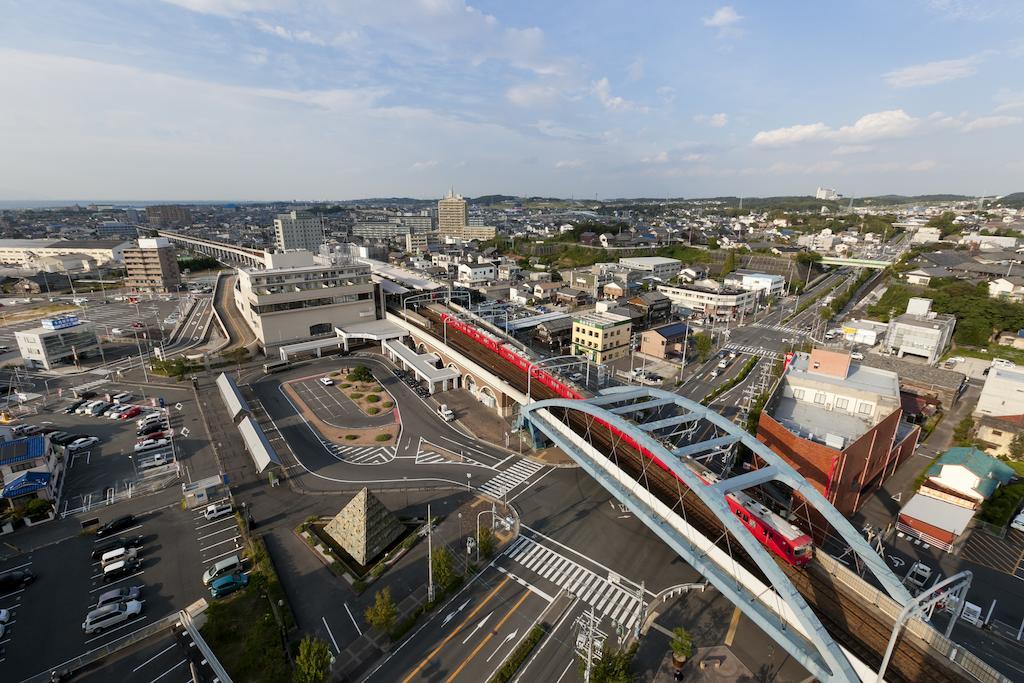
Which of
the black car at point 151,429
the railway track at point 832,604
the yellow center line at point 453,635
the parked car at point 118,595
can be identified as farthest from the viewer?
the black car at point 151,429

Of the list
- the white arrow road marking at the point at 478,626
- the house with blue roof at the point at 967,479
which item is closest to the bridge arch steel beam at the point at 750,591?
the white arrow road marking at the point at 478,626

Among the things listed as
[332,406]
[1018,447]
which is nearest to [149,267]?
[332,406]

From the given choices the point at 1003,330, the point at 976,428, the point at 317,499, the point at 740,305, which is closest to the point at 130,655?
the point at 317,499

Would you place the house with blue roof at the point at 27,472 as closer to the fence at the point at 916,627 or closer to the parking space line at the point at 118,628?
the parking space line at the point at 118,628

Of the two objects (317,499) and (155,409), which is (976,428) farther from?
(155,409)

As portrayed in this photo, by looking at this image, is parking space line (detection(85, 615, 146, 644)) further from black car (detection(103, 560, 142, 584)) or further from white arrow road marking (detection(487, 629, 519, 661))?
white arrow road marking (detection(487, 629, 519, 661))

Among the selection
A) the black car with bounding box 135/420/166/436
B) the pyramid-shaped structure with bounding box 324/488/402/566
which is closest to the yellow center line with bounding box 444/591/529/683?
the pyramid-shaped structure with bounding box 324/488/402/566
